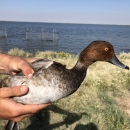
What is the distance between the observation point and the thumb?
7.63ft

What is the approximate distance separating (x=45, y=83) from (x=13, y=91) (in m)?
0.33

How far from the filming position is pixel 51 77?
246 cm

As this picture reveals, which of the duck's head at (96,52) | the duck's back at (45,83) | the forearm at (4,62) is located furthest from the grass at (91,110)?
the duck's back at (45,83)

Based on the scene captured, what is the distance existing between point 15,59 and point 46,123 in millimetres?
2515

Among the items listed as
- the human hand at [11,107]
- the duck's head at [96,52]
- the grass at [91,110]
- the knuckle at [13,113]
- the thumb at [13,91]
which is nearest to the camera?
the thumb at [13,91]

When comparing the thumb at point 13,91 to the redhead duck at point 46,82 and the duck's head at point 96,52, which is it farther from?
the duck's head at point 96,52

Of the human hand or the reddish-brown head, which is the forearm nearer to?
the human hand

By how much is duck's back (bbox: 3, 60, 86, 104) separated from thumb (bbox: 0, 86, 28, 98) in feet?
0.26

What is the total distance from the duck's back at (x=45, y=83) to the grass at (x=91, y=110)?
2499 mm

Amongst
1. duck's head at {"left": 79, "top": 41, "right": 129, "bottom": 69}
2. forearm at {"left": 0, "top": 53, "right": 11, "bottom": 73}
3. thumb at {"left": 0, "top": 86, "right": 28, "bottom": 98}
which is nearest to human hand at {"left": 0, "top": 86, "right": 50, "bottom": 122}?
thumb at {"left": 0, "top": 86, "right": 28, "bottom": 98}

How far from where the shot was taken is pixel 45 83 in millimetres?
2414

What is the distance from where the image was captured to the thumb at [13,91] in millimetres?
2326

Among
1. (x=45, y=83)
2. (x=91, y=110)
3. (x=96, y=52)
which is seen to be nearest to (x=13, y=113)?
(x=45, y=83)

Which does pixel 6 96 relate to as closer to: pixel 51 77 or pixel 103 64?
pixel 51 77
